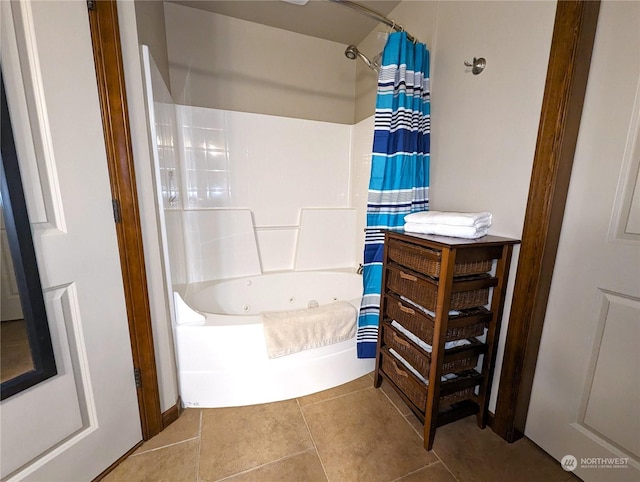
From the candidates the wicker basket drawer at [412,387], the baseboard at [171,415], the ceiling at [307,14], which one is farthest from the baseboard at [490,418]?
the ceiling at [307,14]

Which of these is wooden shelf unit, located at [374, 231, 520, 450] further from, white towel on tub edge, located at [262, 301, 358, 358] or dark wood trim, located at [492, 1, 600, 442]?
white towel on tub edge, located at [262, 301, 358, 358]

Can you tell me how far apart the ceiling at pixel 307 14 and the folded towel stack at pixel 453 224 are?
1474 millimetres

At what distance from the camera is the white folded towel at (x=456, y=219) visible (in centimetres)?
114

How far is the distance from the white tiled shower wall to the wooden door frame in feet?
2.07

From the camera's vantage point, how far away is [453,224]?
1.18 metres

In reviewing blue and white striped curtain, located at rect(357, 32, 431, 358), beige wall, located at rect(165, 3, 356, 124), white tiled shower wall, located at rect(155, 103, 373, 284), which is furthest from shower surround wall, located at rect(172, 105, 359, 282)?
blue and white striped curtain, located at rect(357, 32, 431, 358)

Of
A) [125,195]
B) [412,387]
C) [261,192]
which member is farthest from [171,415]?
[261,192]

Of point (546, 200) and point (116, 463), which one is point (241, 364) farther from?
point (546, 200)

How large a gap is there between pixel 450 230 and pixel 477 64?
0.86 metres

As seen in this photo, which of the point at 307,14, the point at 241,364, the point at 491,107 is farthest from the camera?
the point at 307,14

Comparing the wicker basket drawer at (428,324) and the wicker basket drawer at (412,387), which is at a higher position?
Answer: the wicker basket drawer at (428,324)

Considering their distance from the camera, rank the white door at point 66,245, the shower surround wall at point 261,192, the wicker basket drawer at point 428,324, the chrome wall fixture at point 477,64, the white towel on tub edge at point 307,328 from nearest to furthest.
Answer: the white door at point 66,245 < the wicker basket drawer at point 428,324 < the chrome wall fixture at point 477,64 < the white towel on tub edge at point 307,328 < the shower surround wall at point 261,192

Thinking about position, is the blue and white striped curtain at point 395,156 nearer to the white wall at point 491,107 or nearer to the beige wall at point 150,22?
the white wall at point 491,107

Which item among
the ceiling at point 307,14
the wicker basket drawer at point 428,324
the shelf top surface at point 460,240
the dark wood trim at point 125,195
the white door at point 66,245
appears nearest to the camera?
the white door at point 66,245
